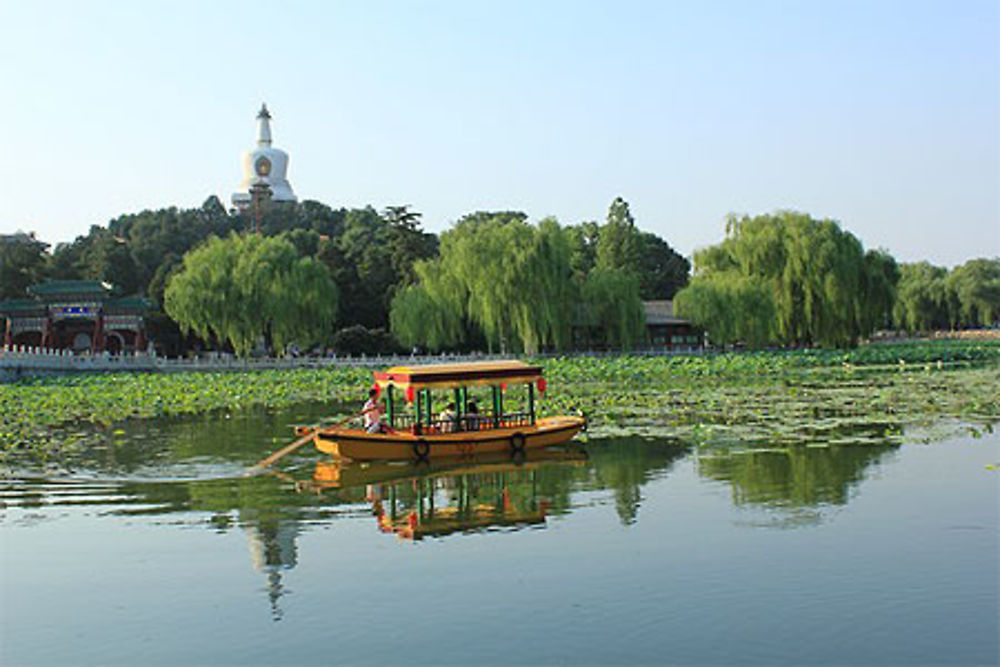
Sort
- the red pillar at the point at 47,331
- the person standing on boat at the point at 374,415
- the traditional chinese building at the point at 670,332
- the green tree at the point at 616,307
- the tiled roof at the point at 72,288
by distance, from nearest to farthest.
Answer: the person standing on boat at the point at 374,415 → the green tree at the point at 616,307 → the tiled roof at the point at 72,288 → the red pillar at the point at 47,331 → the traditional chinese building at the point at 670,332

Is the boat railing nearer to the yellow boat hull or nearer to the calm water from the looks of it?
the yellow boat hull

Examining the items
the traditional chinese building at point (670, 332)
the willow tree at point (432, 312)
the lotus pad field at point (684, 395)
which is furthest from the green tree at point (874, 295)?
the willow tree at point (432, 312)

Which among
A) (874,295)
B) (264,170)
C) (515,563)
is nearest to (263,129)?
(264,170)

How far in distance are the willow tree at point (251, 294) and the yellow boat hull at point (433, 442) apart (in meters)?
26.8

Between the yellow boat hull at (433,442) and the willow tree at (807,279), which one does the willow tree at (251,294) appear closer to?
the willow tree at (807,279)

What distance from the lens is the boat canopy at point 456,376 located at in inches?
655

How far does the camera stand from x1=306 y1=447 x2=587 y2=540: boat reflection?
1171cm

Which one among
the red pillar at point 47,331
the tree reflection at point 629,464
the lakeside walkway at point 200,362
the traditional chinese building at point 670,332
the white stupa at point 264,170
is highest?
the white stupa at point 264,170

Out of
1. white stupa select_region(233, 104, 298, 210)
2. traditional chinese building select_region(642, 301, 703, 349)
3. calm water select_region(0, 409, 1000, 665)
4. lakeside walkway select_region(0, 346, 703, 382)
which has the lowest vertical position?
calm water select_region(0, 409, 1000, 665)

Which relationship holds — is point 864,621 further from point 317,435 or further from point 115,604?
point 317,435

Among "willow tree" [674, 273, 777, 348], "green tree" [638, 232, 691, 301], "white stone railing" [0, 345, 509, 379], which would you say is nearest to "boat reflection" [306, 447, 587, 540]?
"white stone railing" [0, 345, 509, 379]

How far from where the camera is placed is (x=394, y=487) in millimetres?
14195

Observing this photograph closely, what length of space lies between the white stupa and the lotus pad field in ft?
171

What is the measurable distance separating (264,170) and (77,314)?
4453 cm
